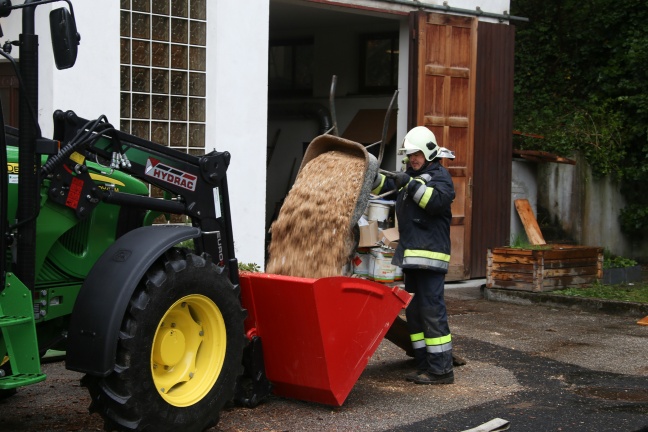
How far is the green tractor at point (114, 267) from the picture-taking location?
5.09 meters

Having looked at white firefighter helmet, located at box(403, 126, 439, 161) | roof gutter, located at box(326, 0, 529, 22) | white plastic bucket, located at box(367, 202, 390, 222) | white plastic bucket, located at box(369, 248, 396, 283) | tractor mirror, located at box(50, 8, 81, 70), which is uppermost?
roof gutter, located at box(326, 0, 529, 22)

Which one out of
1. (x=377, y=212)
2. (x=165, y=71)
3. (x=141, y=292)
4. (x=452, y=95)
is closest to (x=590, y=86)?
(x=452, y=95)

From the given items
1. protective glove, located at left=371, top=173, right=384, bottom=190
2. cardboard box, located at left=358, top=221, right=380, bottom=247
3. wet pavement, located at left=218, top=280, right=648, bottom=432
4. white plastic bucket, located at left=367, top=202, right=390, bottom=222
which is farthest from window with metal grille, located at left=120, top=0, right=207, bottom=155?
protective glove, located at left=371, top=173, right=384, bottom=190

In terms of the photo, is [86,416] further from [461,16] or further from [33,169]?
[461,16]

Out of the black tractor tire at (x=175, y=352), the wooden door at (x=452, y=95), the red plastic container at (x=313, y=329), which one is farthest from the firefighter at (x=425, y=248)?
the wooden door at (x=452, y=95)

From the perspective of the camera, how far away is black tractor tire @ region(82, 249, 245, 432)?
5164 mm

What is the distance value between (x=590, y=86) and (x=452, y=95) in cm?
539

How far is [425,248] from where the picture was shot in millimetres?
7359

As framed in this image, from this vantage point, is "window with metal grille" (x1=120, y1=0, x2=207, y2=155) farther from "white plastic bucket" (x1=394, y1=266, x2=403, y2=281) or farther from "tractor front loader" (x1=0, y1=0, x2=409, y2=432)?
"tractor front loader" (x1=0, y1=0, x2=409, y2=432)

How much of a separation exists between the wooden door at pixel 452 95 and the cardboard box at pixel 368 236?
133 cm

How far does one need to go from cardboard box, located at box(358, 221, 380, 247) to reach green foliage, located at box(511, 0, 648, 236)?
470 cm

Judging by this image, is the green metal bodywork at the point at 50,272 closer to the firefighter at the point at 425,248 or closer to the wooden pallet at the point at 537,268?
the firefighter at the point at 425,248

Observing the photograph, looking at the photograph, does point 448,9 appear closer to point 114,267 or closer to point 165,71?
point 165,71

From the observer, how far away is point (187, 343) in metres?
5.77
